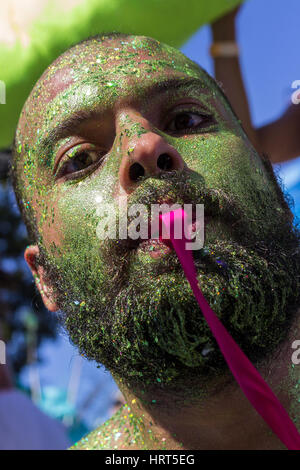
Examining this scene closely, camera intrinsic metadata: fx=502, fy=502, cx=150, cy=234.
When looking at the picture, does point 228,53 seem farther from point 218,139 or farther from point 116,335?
point 116,335

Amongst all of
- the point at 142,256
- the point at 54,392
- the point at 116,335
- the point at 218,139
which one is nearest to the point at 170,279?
the point at 142,256

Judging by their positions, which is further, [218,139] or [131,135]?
[218,139]

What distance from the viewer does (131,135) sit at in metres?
1.46

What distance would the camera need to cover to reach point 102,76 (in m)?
1.64

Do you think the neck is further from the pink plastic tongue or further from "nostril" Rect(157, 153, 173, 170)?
"nostril" Rect(157, 153, 173, 170)

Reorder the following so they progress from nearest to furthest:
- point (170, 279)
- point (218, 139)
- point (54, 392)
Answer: point (170, 279)
point (218, 139)
point (54, 392)

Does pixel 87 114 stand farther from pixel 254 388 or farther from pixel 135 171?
pixel 254 388

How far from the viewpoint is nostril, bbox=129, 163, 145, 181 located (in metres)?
1.42

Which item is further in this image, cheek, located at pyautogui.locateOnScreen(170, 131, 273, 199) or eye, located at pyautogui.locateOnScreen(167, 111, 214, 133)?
eye, located at pyautogui.locateOnScreen(167, 111, 214, 133)

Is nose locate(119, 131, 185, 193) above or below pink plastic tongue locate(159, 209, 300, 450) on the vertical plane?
above

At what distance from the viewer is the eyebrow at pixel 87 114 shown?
161 cm

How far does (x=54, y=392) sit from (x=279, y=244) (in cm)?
565

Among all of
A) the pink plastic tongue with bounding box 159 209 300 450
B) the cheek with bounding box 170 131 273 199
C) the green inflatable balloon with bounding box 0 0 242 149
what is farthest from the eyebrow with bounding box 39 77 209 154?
the pink plastic tongue with bounding box 159 209 300 450

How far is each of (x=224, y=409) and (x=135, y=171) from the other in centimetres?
73
